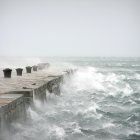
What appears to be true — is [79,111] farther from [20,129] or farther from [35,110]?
A: [20,129]

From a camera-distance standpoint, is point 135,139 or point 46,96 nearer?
point 135,139

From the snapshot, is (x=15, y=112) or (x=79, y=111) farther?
A: (x=79, y=111)

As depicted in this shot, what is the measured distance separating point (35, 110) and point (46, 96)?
11.4ft

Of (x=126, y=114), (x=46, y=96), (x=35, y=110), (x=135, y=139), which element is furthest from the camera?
(x=46, y=96)

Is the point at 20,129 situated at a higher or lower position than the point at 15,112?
lower

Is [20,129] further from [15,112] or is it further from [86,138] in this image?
[86,138]

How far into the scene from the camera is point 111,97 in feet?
93.9

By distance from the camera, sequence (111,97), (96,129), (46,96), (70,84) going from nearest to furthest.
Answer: (96,129) < (46,96) < (111,97) < (70,84)

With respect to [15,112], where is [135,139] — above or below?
below

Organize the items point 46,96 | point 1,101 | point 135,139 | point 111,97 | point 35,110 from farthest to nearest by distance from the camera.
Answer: point 111,97 → point 46,96 → point 35,110 → point 135,139 → point 1,101

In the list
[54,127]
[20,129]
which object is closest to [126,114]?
[54,127]

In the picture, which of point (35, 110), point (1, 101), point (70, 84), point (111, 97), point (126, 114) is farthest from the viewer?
point (70, 84)

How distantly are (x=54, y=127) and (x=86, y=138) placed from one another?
2.44m

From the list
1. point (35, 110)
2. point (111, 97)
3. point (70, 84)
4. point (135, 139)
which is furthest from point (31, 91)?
point (70, 84)
